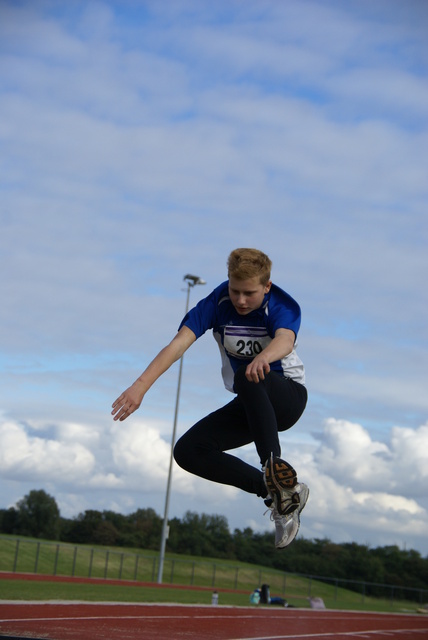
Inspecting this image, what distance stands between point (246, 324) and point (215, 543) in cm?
7195

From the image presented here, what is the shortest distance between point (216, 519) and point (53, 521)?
55.1ft

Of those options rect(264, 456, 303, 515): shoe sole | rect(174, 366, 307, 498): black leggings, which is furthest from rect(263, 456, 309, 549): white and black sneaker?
rect(174, 366, 307, 498): black leggings

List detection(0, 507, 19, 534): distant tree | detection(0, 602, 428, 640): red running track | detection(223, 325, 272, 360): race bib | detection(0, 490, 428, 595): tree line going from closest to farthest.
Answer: detection(223, 325, 272, 360): race bib
detection(0, 602, 428, 640): red running track
detection(0, 490, 428, 595): tree line
detection(0, 507, 19, 534): distant tree

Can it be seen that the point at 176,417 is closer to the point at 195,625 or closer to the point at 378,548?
the point at 195,625

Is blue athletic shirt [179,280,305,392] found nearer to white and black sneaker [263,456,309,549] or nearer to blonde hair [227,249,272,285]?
blonde hair [227,249,272,285]

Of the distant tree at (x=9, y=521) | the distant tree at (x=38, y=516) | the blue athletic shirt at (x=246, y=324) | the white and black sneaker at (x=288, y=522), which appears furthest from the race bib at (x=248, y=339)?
the distant tree at (x=9, y=521)

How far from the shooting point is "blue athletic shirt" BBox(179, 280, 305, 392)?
590 centimetres

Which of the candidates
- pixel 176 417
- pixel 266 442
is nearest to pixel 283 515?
pixel 266 442

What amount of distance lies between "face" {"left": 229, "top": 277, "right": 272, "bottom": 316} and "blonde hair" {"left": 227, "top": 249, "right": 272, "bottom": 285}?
0.12 ft

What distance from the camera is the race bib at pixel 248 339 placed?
5996 mm

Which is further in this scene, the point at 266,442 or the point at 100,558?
the point at 100,558

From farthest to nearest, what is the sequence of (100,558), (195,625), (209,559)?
1. (209,559)
2. (100,558)
3. (195,625)

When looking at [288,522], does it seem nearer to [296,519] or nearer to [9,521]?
[296,519]

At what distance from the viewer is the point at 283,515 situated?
5.54 m
